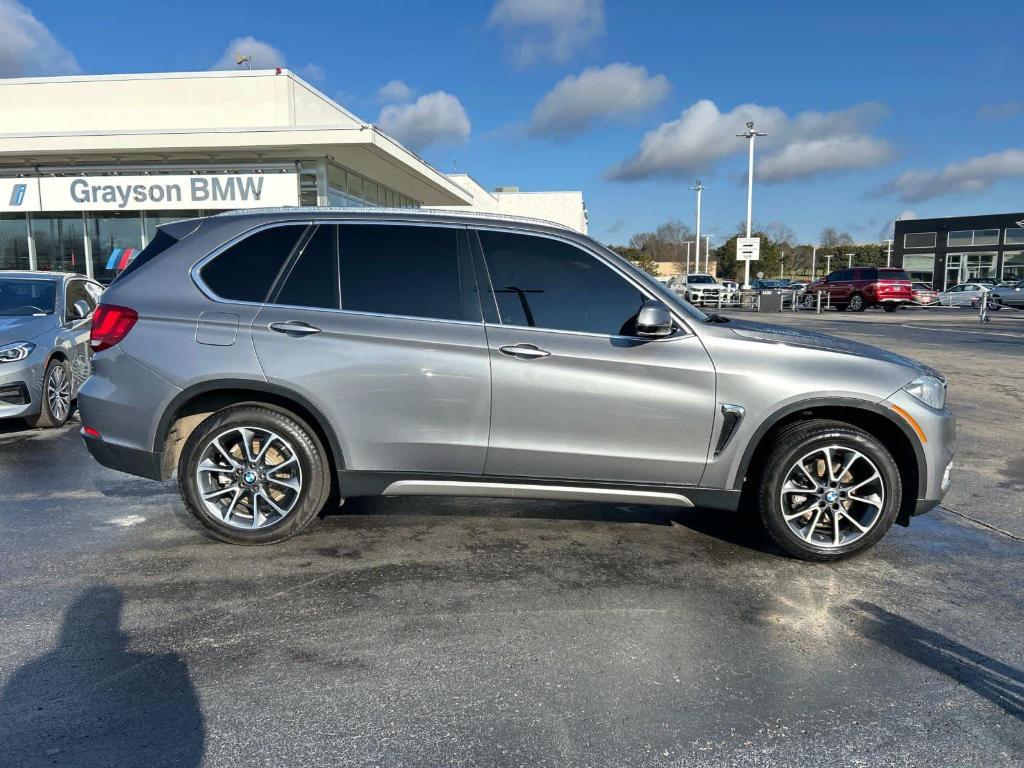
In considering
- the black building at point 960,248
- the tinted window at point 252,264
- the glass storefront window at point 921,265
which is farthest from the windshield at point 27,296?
the glass storefront window at point 921,265

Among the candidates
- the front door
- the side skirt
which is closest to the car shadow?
the side skirt

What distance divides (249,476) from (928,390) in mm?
3898

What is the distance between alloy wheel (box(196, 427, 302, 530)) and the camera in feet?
13.6

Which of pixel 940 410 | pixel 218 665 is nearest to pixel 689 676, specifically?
pixel 218 665

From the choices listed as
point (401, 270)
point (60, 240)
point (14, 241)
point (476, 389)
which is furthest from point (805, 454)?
point (14, 241)

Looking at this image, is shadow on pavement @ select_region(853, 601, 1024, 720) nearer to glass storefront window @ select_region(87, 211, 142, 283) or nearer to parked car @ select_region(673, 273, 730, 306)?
glass storefront window @ select_region(87, 211, 142, 283)

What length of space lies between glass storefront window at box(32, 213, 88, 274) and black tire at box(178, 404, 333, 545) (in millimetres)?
19161

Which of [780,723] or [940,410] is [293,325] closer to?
[780,723]

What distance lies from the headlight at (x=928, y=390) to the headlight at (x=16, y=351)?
772cm

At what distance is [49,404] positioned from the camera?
24.8 feet

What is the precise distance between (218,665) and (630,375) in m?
2.42

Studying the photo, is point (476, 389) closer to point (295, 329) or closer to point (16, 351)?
point (295, 329)

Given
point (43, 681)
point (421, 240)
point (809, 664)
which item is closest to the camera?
point (43, 681)

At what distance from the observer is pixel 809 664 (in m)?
2.99
